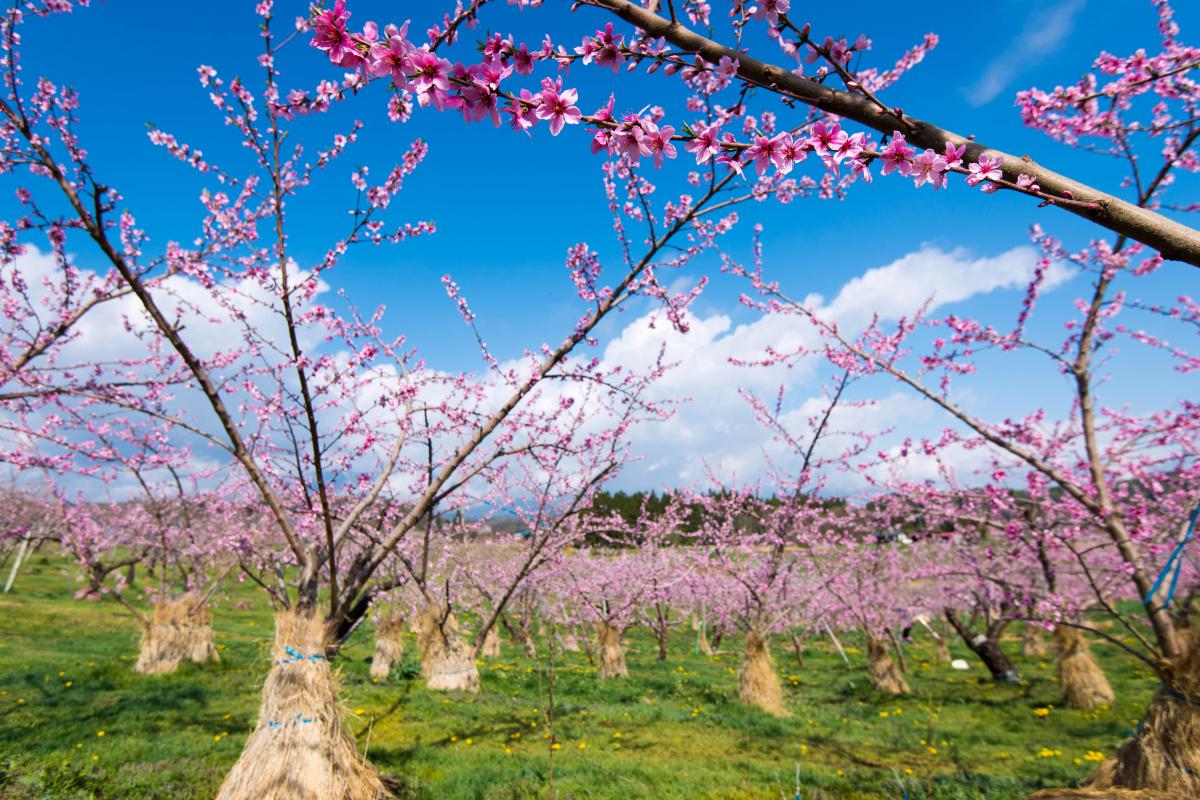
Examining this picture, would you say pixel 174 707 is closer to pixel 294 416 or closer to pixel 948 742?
pixel 294 416

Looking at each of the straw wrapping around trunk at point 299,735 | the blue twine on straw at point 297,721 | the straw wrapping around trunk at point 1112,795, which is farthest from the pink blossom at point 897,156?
the blue twine on straw at point 297,721

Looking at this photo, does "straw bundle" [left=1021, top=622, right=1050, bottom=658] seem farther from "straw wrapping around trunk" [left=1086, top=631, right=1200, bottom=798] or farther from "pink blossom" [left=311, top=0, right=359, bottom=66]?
"pink blossom" [left=311, top=0, right=359, bottom=66]

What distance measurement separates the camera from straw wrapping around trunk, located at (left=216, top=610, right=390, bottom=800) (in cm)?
418

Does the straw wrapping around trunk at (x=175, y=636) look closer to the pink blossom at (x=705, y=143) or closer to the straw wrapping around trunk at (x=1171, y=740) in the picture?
the pink blossom at (x=705, y=143)

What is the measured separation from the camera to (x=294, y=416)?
5.27 meters

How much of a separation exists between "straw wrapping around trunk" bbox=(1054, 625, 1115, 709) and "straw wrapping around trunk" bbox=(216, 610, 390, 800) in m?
13.4

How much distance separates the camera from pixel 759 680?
430 inches

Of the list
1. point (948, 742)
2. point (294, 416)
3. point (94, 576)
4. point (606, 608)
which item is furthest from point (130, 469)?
point (948, 742)

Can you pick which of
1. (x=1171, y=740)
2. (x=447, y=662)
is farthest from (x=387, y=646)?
(x=1171, y=740)

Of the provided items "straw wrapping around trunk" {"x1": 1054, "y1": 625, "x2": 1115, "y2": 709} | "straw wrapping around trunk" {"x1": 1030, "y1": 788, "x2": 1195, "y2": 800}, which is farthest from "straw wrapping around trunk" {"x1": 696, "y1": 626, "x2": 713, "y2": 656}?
"straw wrapping around trunk" {"x1": 1030, "y1": 788, "x2": 1195, "y2": 800}

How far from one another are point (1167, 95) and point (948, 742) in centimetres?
906

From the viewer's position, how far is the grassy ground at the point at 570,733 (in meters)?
5.90

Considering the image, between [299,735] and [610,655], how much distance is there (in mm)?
11941

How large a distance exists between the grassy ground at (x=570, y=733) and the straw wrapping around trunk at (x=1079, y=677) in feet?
1.22
